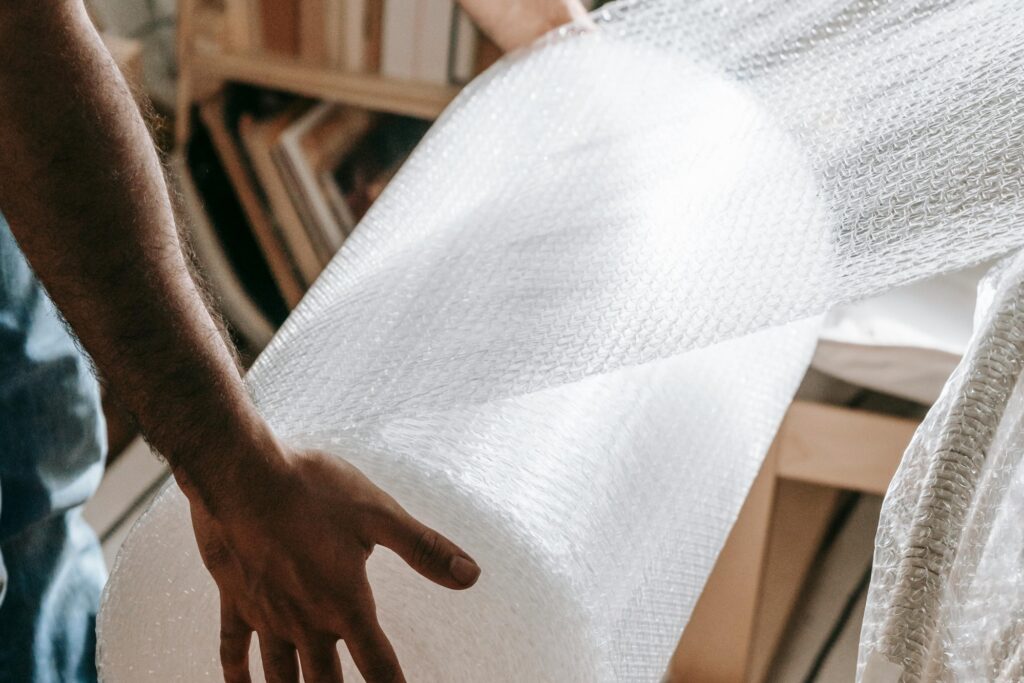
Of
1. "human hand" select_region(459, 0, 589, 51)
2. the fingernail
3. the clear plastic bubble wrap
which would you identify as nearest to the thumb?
the fingernail

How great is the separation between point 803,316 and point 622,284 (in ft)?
0.27

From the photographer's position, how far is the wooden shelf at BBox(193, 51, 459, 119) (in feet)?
4.13

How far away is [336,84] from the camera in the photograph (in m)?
1.26

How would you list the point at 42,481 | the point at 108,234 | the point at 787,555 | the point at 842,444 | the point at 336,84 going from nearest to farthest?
1. the point at 108,234
2. the point at 42,481
3. the point at 842,444
4. the point at 787,555
5. the point at 336,84

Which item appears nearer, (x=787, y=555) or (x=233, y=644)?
(x=233, y=644)

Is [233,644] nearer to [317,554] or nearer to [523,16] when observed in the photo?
[317,554]

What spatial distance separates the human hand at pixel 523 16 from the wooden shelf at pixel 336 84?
0.49m

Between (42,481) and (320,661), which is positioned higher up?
(320,661)

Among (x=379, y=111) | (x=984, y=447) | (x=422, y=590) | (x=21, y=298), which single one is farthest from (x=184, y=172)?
(x=984, y=447)

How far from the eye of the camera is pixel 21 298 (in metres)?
0.70

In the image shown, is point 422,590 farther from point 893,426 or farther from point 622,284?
point 893,426

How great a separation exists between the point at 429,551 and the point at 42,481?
14.8 inches

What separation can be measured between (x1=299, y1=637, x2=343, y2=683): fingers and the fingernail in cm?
6

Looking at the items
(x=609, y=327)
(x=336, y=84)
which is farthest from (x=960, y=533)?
(x=336, y=84)
